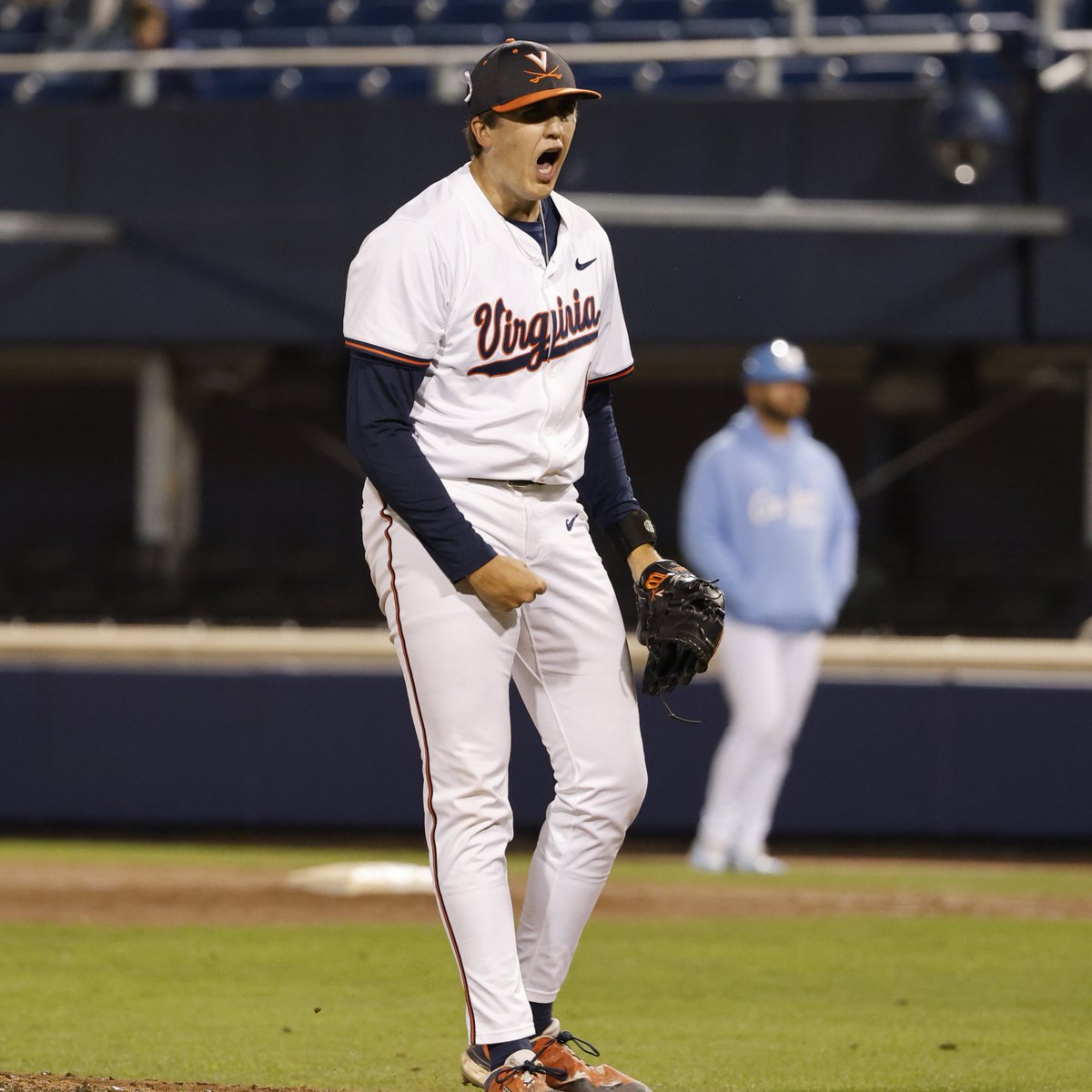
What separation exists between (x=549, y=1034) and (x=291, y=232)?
848cm

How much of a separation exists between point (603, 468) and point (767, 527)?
386 cm

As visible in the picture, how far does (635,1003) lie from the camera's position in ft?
16.3

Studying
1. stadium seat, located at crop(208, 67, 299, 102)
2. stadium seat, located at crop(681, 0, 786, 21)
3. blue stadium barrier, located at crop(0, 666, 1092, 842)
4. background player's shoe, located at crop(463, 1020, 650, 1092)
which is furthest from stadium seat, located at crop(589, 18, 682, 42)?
background player's shoe, located at crop(463, 1020, 650, 1092)

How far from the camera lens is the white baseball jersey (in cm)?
337

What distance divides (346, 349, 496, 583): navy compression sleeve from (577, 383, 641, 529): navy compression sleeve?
1.68 ft

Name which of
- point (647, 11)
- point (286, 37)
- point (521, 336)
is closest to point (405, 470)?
point (521, 336)

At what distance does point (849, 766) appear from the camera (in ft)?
27.8

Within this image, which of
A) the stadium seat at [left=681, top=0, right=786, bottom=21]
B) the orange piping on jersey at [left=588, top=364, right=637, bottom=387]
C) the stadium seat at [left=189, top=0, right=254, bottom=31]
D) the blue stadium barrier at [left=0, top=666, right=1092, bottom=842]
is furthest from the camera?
the stadium seat at [left=189, top=0, right=254, bottom=31]

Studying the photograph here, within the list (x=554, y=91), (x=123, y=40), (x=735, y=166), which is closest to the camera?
(x=554, y=91)

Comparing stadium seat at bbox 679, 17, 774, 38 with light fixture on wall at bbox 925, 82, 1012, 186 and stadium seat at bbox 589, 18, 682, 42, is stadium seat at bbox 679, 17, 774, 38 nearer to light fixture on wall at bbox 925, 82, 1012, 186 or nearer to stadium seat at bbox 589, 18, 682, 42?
stadium seat at bbox 589, 18, 682, 42

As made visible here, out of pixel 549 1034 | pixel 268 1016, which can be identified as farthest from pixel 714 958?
pixel 549 1034

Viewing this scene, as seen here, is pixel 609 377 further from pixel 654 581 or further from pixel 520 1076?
pixel 520 1076

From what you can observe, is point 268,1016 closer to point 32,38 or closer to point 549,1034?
point 549,1034

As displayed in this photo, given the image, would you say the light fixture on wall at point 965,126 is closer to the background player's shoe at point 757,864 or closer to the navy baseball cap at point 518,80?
the background player's shoe at point 757,864
